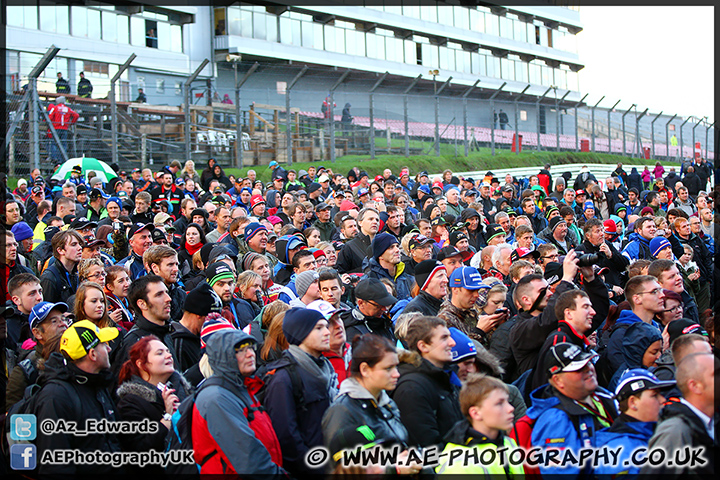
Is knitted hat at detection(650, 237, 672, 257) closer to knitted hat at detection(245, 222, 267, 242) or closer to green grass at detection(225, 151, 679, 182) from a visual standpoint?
knitted hat at detection(245, 222, 267, 242)

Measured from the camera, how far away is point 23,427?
416cm

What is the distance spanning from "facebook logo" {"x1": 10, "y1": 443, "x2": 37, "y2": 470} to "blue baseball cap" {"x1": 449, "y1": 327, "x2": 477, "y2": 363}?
100 inches

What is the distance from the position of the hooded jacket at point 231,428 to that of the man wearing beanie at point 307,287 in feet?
6.98

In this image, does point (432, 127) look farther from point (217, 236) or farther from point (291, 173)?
point (217, 236)

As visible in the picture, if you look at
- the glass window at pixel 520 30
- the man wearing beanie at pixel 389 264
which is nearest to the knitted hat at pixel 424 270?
the man wearing beanie at pixel 389 264

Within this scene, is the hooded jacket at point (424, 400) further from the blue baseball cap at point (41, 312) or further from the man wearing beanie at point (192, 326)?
the blue baseball cap at point (41, 312)

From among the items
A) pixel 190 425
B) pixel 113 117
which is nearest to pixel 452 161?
pixel 113 117

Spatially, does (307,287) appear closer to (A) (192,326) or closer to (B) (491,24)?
(A) (192,326)

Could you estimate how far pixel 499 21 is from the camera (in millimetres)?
48281

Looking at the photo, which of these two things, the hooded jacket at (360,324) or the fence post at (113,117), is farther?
the fence post at (113,117)

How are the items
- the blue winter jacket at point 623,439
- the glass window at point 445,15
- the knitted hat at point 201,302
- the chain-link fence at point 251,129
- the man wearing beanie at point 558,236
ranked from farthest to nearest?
the glass window at point 445,15 → the chain-link fence at point 251,129 → the man wearing beanie at point 558,236 → the knitted hat at point 201,302 → the blue winter jacket at point 623,439

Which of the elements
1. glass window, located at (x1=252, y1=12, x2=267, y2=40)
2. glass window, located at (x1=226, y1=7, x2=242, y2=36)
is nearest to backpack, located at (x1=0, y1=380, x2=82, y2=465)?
glass window, located at (x1=226, y1=7, x2=242, y2=36)

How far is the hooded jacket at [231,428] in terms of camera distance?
3.78 metres

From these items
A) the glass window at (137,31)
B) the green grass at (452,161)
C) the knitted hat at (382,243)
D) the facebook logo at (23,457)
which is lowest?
the facebook logo at (23,457)
